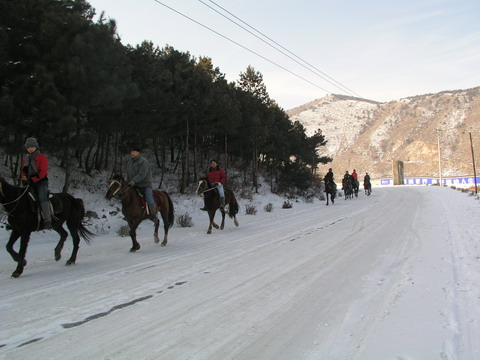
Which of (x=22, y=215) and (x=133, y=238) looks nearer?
(x=22, y=215)

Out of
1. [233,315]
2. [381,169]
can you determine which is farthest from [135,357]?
[381,169]

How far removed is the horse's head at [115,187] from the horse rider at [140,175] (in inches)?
16.5

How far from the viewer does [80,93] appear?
14.4 meters

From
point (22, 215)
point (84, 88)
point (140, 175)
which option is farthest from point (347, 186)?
point (22, 215)

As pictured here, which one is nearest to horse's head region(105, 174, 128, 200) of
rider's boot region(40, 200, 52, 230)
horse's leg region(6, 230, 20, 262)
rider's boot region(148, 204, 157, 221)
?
rider's boot region(148, 204, 157, 221)

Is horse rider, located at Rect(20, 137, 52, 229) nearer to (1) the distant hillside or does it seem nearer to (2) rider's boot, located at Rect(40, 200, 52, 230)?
(2) rider's boot, located at Rect(40, 200, 52, 230)

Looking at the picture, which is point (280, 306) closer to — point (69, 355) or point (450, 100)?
point (69, 355)

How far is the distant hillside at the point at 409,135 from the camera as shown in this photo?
99.1m

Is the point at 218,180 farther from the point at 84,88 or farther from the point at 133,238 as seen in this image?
the point at 84,88

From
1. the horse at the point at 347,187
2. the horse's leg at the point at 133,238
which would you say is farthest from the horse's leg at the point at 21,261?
the horse at the point at 347,187

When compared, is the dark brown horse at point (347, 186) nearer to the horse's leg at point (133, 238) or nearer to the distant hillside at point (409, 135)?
the horse's leg at point (133, 238)

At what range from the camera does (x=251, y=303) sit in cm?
425

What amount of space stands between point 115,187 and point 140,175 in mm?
810

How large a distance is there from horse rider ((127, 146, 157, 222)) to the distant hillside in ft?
290
